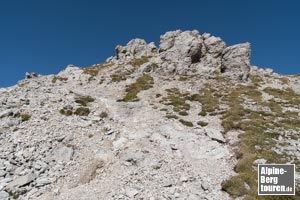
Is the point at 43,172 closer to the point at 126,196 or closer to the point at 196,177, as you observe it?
the point at 126,196

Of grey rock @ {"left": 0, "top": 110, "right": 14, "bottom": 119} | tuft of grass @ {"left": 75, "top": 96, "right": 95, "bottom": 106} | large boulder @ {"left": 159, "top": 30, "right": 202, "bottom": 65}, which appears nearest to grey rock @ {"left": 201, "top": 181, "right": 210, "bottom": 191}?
tuft of grass @ {"left": 75, "top": 96, "right": 95, "bottom": 106}

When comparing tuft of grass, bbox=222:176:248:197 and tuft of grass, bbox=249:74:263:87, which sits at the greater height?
tuft of grass, bbox=249:74:263:87

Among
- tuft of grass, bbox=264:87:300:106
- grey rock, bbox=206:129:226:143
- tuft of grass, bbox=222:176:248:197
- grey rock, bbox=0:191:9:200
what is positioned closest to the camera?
tuft of grass, bbox=222:176:248:197

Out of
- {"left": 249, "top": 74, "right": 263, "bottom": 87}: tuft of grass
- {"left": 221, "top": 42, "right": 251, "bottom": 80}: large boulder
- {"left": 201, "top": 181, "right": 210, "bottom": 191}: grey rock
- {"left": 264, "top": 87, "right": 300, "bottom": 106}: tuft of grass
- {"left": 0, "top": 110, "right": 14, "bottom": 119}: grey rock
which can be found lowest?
{"left": 201, "top": 181, "right": 210, "bottom": 191}: grey rock

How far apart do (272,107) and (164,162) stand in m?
20.7

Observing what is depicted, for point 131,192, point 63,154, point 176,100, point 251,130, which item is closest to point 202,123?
point 251,130

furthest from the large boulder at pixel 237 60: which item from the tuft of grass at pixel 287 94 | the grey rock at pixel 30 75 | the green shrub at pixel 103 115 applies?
the grey rock at pixel 30 75

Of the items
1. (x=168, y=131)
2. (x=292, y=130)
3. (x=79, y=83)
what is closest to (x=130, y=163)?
(x=168, y=131)

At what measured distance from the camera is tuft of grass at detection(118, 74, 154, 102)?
39031mm

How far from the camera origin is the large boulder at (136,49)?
7419 centimetres

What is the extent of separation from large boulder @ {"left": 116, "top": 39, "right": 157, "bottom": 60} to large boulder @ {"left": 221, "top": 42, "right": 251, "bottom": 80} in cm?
2087

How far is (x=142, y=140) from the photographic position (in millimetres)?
24391

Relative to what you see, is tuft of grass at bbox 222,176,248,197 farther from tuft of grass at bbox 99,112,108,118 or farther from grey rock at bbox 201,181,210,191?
tuft of grass at bbox 99,112,108,118

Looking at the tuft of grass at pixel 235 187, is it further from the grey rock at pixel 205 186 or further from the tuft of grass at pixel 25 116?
the tuft of grass at pixel 25 116
